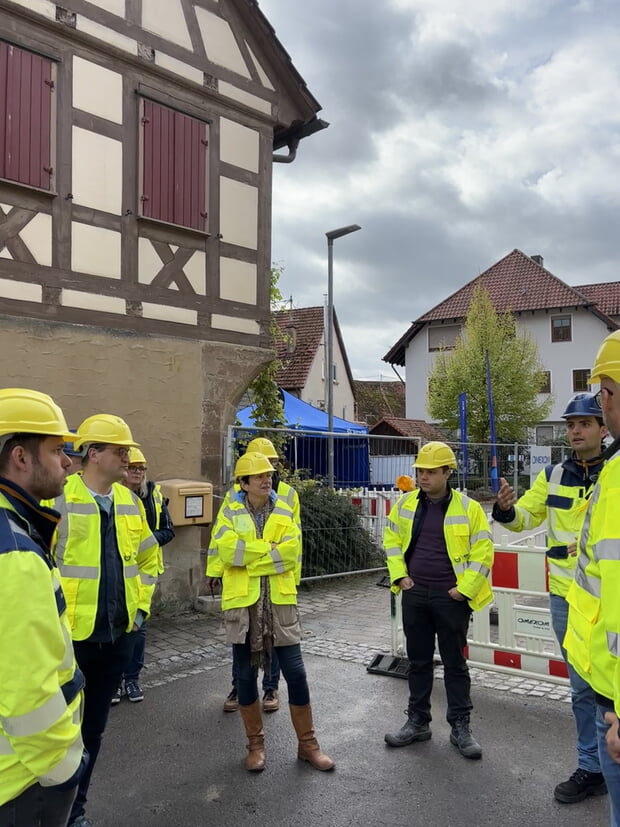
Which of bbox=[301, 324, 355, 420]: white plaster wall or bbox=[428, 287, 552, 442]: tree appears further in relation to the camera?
bbox=[301, 324, 355, 420]: white plaster wall

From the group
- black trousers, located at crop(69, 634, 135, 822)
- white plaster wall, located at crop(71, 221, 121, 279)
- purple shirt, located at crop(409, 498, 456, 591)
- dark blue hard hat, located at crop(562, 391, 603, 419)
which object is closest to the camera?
black trousers, located at crop(69, 634, 135, 822)

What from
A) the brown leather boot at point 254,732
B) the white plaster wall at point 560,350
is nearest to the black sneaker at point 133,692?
the brown leather boot at point 254,732

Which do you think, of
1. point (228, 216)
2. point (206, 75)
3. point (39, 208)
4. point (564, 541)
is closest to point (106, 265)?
point (39, 208)

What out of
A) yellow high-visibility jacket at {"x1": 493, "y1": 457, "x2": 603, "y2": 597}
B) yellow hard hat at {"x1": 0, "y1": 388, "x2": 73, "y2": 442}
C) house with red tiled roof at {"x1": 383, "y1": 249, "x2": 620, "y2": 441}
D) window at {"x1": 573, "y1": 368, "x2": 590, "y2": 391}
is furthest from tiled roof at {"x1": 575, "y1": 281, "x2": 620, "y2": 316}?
yellow hard hat at {"x1": 0, "y1": 388, "x2": 73, "y2": 442}

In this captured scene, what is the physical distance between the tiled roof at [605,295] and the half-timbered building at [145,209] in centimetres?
2971

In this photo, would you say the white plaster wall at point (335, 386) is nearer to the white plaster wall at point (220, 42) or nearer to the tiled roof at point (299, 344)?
the tiled roof at point (299, 344)

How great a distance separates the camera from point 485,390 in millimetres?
28328

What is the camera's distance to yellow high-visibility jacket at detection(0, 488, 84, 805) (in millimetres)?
1812

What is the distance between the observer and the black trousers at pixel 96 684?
323 centimetres

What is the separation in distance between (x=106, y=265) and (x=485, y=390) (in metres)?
23.0

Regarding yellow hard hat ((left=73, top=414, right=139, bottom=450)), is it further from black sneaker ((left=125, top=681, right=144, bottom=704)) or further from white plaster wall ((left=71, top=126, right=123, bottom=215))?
white plaster wall ((left=71, top=126, right=123, bottom=215))

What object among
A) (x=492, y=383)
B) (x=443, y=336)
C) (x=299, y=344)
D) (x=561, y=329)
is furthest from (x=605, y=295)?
(x=299, y=344)

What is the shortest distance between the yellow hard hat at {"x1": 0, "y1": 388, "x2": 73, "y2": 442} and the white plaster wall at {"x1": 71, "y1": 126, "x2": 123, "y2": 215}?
5943mm

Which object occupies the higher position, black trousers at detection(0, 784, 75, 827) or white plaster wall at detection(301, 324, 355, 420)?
white plaster wall at detection(301, 324, 355, 420)
